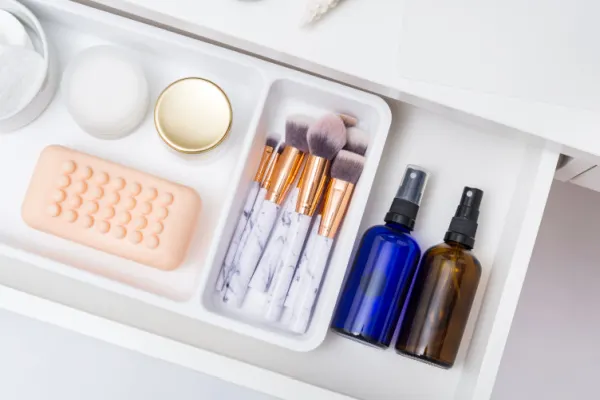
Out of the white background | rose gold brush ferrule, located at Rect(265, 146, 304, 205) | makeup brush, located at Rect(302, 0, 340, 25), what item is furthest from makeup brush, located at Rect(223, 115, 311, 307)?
the white background

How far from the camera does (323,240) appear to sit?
57 centimetres

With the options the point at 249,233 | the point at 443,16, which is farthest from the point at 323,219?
the point at 443,16

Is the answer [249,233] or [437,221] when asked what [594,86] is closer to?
[437,221]

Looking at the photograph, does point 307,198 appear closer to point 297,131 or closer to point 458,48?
point 297,131

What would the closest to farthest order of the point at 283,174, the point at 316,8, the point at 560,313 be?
the point at 316,8, the point at 283,174, the point at 560,313

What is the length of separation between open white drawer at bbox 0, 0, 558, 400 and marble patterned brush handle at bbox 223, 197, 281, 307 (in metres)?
0.04

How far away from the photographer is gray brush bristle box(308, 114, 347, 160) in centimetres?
57

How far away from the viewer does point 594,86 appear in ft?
1.62

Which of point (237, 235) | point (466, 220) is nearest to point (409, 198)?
point (466, 220)

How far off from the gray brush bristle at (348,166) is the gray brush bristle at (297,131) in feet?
0.11

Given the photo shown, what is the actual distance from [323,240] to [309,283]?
0.04 m

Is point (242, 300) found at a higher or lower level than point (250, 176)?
lower

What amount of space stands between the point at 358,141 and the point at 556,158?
0.16 m

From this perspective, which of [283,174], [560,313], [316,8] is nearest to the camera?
[316,8]
